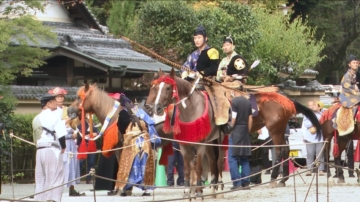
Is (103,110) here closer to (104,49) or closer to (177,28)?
(104,49)

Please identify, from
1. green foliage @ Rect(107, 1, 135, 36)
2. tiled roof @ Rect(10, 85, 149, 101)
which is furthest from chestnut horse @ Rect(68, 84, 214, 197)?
green foliage @ Rect(107, 1, 135, 36)

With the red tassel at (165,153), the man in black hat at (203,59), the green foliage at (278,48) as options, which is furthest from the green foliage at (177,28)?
the red tassel at (165,153)

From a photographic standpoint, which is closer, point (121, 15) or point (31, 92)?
point (31, 92)

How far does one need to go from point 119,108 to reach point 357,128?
5571 millimetres

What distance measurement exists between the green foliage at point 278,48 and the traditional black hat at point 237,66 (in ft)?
50.7

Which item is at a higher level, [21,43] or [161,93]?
[21,43]

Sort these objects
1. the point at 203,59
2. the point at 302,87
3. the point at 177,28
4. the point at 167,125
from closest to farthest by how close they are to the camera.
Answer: the point at 167,125, the point at 203,59, the point at 177,28, the point at 302,87

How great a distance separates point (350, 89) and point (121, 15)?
65.3ft

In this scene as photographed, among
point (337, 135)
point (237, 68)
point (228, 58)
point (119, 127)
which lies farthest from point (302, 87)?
point (119, 127)

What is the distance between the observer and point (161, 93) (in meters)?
14.5

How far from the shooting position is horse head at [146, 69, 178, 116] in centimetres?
1439

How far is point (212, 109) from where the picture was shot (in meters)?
15.6

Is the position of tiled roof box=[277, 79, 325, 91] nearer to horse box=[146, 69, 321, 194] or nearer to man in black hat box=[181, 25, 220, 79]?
horse box=[146, 69, 321, 194]

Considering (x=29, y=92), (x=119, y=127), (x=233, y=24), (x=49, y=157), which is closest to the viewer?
(x=49, y=157)
